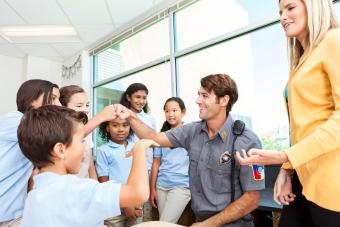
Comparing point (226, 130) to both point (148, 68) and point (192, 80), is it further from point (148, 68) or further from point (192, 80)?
point (148, 68)

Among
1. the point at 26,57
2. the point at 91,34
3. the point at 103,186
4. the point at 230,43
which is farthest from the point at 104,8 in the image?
the point at 103,186

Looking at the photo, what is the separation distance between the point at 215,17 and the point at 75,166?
305 centimetres

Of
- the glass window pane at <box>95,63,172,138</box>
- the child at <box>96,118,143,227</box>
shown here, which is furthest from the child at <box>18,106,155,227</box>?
the glass window pane at <box>95,63,172,138</box>

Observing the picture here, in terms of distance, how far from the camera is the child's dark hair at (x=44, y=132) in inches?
39.0

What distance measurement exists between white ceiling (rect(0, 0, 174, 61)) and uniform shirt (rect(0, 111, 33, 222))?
284 cm

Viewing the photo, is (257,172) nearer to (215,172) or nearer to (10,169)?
(215,172)

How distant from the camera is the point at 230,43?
11.2 feet

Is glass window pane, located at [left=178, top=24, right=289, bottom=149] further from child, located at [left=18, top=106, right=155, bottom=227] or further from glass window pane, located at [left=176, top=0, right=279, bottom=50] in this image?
child, located at [left=18, top=106, right=155, bottom=227]

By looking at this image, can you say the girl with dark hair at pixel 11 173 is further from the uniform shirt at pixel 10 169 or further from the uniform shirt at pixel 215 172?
the uniform shirt at pixel 215 172

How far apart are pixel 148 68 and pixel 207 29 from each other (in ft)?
4.05

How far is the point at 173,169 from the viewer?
249 cm

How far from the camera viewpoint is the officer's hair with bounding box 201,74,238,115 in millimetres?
1754

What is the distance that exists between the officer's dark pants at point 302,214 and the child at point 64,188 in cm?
59

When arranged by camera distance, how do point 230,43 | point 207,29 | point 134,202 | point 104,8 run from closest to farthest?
point 134,202 < point 230,43 < point 207,29 < point 104,8
